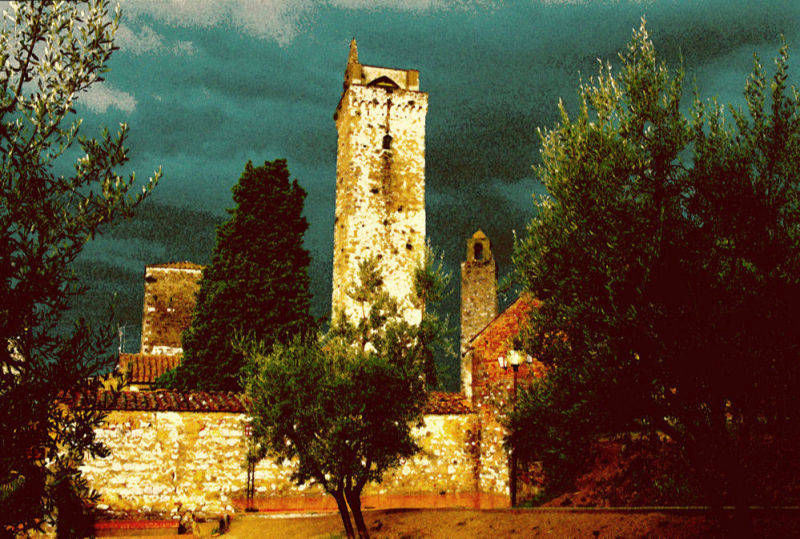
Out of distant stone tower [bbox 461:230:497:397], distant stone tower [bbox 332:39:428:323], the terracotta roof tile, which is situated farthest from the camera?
distant stone tower [bbox 461:230:497:397]

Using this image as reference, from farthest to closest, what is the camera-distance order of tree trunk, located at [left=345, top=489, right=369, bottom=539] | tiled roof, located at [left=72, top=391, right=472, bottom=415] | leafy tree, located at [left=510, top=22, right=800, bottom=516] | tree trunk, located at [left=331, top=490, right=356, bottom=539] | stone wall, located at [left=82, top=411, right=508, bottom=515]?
tiled roof, located at [left=72, top=391, right=472, bottom=415] < stone wall, located at [left=82, top=411, right=508, bottom=515] < tree trunk, located at [left=331, top=490, right=356, bottom=539] < tree trunk, located at [left=345, top=489, right=369, bottom=539] < leafy tree, located at [left=510, top=22, right=800, bottom=516]

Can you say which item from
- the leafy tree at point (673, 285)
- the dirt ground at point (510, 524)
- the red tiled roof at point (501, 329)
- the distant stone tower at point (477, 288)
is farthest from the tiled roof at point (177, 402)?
the distant stone tower at point (477, 288)

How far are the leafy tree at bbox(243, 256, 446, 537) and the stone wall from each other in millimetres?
3086

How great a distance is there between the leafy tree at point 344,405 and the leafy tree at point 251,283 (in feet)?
37.6

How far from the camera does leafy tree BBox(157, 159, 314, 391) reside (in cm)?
2536

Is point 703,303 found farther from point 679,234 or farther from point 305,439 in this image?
point 305,439

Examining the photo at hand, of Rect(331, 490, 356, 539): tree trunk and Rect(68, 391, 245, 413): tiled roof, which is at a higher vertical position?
Rect(68, 391, 245, 413): tiled roof

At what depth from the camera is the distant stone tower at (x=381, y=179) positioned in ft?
88.2

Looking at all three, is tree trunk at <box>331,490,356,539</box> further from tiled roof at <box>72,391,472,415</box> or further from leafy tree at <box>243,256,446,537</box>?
tiled roof at <box>72,391,472,415</box>

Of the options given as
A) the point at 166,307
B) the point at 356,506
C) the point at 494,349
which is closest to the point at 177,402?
the point at 356,506

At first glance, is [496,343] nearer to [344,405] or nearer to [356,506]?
[356,506]

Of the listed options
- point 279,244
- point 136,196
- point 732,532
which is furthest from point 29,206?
point 279,244

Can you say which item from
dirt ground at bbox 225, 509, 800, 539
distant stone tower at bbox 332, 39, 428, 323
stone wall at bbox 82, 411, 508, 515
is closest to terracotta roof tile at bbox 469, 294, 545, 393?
stone wall at bbox 82, 411, 508, 515

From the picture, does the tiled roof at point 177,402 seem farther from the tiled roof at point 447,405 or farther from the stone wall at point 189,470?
the tiled roof at point 447,405
